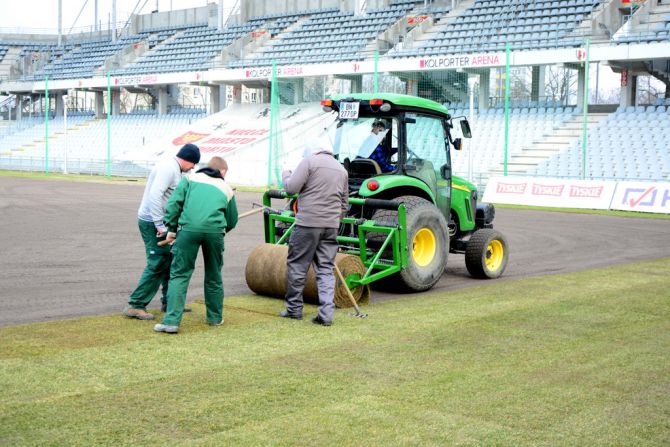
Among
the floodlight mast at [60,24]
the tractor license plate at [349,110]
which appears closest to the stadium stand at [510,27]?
the tractor license plate at [349,110]

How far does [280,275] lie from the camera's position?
9.74 metres

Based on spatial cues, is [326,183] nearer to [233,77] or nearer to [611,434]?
[611,434]

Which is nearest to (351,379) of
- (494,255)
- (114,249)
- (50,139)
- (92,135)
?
(494,255)

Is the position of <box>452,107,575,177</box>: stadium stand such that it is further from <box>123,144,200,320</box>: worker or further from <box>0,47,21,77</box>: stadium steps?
<box>0,47,21,77</box>: stadium steps

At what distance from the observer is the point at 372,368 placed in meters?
6.85

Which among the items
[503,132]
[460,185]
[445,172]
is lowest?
[460,185]

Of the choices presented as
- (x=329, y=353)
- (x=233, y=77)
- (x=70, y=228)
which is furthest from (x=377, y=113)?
(x=233, y=77)

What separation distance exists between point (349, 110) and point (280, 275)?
7.75ft

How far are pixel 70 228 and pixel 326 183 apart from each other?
10.2 m

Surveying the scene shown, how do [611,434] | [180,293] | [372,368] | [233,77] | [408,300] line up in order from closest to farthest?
[611,434] < [372,368] < [180,293] < [408,300] < [233,77]

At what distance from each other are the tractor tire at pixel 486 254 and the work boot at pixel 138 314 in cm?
500

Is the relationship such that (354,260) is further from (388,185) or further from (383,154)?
(383,154)

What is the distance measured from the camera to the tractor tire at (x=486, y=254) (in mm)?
11992

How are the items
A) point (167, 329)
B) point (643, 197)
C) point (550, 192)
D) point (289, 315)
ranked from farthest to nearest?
point (550, 192) → point (643, 197) → point (289, 315) → point (167, 329)
